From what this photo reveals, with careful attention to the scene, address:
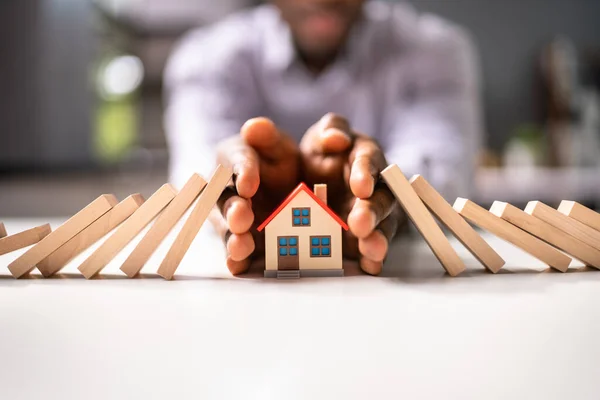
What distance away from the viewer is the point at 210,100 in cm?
163

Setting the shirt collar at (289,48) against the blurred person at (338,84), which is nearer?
the blurred person at (338,84)

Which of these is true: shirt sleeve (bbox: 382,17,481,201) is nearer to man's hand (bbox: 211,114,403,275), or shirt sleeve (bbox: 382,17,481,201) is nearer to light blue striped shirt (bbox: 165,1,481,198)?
light blue striped shirt (bbox: 165,1,481,198)

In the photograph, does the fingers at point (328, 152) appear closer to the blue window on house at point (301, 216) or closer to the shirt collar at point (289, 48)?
the blue window on house at point (301, 216)

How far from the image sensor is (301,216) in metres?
0.56

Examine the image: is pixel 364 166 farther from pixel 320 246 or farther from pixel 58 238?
pixel 58 238

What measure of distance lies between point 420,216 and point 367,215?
0.09m

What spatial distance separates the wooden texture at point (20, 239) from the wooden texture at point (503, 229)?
0.48 m

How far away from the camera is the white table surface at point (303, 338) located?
0.28m

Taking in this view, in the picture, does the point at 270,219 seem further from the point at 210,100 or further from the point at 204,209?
the point at 210,100

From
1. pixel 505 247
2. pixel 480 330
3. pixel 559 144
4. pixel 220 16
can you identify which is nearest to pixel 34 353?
pixel 480 330

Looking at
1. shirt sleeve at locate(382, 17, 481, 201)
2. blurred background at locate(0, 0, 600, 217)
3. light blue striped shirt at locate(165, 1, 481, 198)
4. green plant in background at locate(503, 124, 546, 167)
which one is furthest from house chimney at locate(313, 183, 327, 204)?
green plant in background at locate(503, 124, 546, 167)

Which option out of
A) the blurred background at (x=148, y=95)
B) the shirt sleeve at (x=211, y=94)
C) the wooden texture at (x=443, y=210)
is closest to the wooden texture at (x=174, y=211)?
the wooden texture at (x=443, y=210)

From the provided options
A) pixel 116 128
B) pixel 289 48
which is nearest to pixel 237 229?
pixel 289 48

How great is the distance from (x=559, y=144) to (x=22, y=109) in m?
3.35
